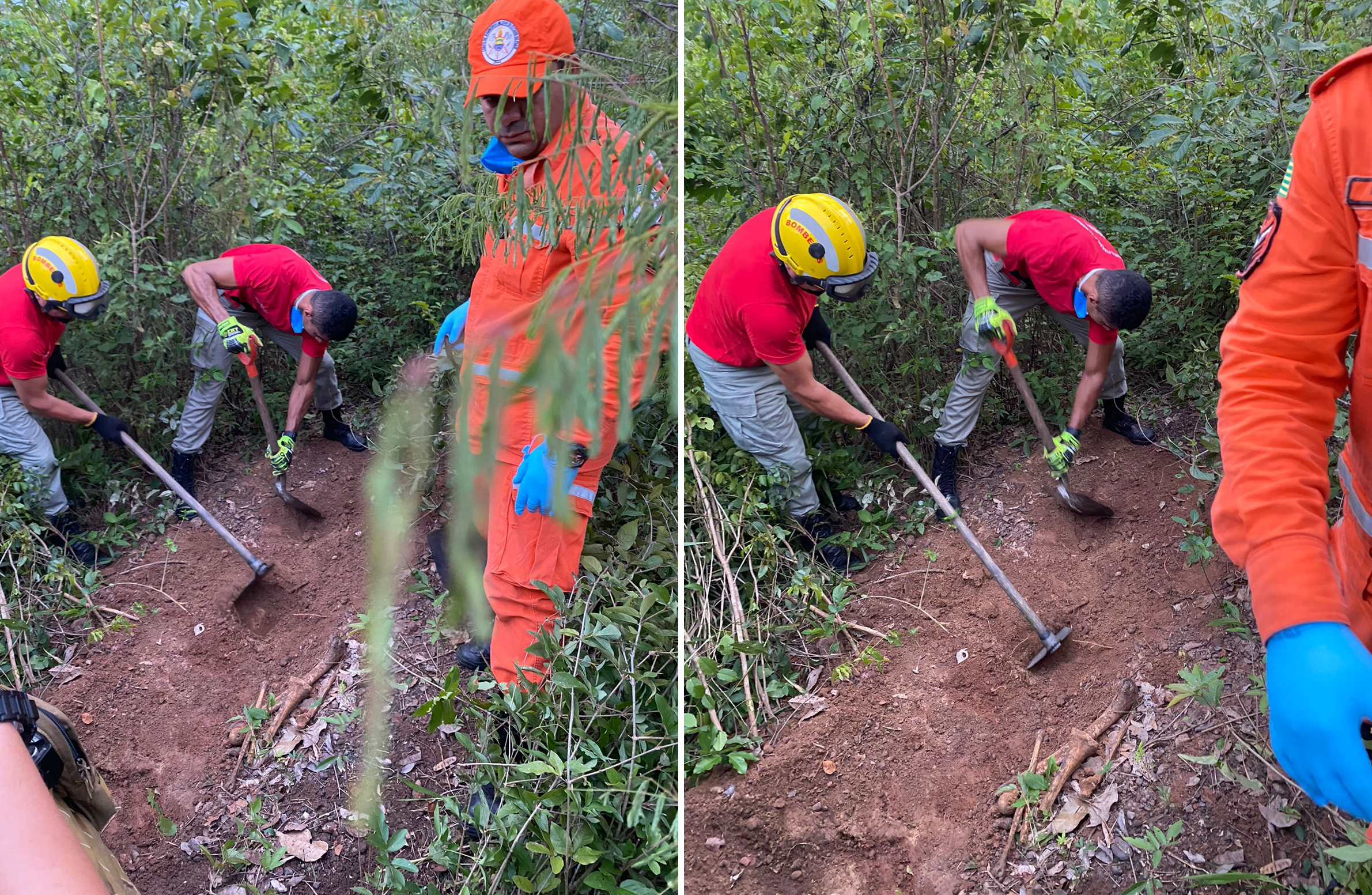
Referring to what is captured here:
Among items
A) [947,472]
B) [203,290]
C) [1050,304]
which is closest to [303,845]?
[203,290]

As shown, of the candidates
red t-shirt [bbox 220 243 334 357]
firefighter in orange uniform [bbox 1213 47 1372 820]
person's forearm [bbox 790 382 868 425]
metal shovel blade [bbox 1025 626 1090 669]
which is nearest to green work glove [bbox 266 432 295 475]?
red t-shirt [bbox 220 243 334 357]

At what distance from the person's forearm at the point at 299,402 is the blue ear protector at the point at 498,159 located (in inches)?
88.7

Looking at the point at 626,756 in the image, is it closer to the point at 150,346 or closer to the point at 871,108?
the point at 871,108

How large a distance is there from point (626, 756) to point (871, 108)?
277 centimetres

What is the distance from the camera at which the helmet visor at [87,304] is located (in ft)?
12.7

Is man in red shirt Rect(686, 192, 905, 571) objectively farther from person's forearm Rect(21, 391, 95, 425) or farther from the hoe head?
person's forearm Rect(21, 391, 95, 425)

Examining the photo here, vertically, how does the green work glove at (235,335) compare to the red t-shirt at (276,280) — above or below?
below

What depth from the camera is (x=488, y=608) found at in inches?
106

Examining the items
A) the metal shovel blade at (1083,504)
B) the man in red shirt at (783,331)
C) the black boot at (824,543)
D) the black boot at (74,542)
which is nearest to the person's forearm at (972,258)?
the man in red shirt at (783,331)

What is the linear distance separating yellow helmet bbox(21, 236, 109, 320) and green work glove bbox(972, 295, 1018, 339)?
3779mm

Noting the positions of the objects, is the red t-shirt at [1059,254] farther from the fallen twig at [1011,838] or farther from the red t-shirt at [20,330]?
the red t-shirt at [20,330]

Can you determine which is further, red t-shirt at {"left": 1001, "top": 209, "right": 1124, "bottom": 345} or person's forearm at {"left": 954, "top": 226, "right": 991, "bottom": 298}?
person's forearm at {"left": 954, "top": 226, "right": 991, "bottom": 298}

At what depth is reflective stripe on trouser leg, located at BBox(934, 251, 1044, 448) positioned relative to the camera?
3.64 metres

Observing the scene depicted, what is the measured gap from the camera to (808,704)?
3.02 m
